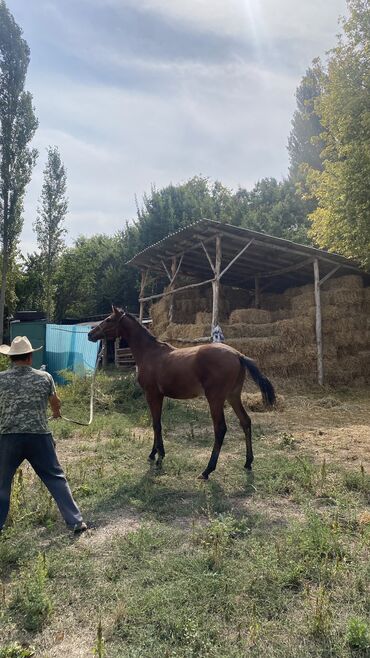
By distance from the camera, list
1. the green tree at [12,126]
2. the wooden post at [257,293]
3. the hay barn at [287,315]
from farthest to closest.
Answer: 1. the green tree at [12,126]
2. the wooden post at [257,293]
3. the hay barn at [287,315]

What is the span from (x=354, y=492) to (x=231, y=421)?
175 inches

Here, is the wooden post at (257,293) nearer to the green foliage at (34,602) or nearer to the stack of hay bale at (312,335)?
the stack of hay bale at (312,335)

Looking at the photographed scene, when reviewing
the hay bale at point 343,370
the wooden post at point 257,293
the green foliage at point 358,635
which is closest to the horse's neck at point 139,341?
the green foliage at point 358,635

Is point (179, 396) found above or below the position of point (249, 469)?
above

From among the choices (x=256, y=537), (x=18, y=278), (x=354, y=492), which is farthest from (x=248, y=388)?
(x=18, y=278)

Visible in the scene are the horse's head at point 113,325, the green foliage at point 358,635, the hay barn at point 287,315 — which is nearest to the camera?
the green foliage at point 358,635

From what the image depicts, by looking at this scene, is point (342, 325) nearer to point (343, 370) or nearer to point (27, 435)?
point (343, 370)

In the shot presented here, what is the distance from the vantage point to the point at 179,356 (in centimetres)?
630

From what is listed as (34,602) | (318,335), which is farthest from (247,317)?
(34,602)

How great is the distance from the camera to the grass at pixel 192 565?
7.87ft

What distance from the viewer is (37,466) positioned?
398 centimetres

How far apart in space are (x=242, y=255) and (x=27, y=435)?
1243 centimetres

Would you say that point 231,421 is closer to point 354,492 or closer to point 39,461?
point 354,492

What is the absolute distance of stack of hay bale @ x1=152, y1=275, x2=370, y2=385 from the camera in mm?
13277
